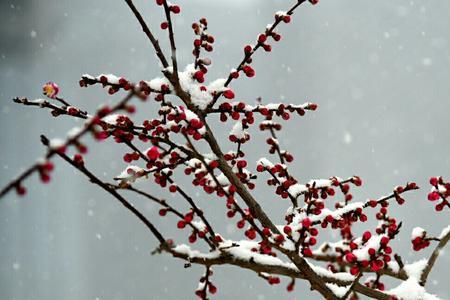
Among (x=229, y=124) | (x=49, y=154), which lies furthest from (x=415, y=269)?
(x=229, y=124)

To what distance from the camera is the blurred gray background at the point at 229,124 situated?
3.01 meters

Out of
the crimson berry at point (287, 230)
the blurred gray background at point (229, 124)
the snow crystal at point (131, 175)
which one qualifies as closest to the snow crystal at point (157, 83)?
the snow crystal at point (131, 175)

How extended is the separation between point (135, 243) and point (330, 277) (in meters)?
2.59

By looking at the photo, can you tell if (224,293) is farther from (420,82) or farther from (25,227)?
(420,82)

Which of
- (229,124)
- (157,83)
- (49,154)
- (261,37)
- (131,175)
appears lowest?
(49,154)

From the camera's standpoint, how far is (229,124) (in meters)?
3.43

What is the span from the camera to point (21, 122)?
3314mm

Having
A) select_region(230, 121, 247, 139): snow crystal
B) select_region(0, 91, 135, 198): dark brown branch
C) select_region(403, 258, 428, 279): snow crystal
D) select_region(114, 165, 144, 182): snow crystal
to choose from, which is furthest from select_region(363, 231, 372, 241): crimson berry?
select_region(0, 91, 135, 198): dark brown branch

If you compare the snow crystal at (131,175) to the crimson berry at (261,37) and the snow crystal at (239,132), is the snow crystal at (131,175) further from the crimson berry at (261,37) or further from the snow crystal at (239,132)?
the crimson berry at (261,37)

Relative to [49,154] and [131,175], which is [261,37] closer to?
[131,175]

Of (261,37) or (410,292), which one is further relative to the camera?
(261,37)


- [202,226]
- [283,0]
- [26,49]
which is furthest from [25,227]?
[202,226]

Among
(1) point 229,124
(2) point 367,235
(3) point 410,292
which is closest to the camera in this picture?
(3) point 410,292

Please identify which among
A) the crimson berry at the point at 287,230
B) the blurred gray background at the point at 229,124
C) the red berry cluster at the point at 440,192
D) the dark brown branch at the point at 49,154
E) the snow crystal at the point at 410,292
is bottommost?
the dark brown branch at the point at 49,154
